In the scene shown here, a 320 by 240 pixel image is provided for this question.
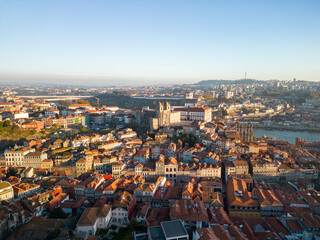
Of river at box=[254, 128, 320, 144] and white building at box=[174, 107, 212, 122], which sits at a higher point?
white building at box=[174, 107, 212, 122]

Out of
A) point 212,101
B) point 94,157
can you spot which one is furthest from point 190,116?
point 212,101

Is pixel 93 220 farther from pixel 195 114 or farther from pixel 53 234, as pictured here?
pixel 195 114

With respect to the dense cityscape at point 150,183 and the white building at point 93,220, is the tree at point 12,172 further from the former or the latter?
the white building at point 93,220

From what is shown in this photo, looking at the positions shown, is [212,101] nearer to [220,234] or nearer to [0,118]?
[0,118]

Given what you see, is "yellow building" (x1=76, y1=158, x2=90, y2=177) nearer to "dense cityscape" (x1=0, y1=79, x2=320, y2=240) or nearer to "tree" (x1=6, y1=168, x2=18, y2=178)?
"dense cityscape" (x1=0, y1=79, x2=320, y2=240)

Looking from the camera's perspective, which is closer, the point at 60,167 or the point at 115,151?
the point at 60,167

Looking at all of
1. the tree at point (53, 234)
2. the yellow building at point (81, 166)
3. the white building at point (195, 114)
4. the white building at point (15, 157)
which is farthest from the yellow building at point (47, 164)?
the white building at point (195, 114)

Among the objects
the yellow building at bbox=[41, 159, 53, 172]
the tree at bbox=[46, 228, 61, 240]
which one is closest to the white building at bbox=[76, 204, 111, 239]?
the tree at bbox=[46, 228, 61, 240]

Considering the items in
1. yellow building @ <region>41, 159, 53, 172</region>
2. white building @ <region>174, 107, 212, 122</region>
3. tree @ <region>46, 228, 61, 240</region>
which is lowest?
yellow building @ <region>41, 159, 53, 172</region>

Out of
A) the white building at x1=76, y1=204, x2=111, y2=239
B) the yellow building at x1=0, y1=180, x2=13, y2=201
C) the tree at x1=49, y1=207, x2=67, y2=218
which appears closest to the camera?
the white building at x1=76, y1=204, x2=111, y2=239
